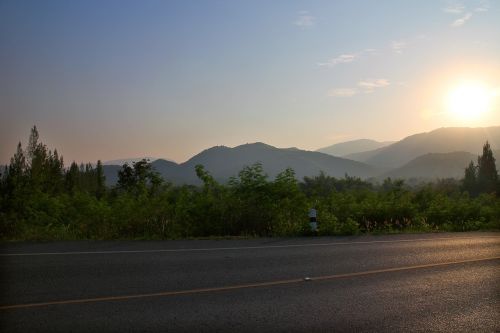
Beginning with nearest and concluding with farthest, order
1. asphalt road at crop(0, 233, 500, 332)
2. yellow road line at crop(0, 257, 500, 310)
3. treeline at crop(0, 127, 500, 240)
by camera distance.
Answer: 1. asphalt road at crop(0, 233, 500, 332)
2. yellow road line at crop(0, 257, 500, 310)
3. treeline at crop(0, 127, 500, 240)

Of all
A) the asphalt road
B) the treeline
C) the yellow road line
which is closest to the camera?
the asphalt road

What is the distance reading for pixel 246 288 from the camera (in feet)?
25.9

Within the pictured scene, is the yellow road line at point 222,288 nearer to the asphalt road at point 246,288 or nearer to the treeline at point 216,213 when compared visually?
the asphalt road at point 246,288

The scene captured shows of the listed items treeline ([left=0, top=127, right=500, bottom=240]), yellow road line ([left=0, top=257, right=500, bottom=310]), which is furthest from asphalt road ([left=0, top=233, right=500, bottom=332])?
treeline ([left=0, top=127, right=500, bottom=240])

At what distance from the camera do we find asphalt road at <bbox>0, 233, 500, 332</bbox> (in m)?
6.06

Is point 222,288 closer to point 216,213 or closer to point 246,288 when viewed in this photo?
point 246,288

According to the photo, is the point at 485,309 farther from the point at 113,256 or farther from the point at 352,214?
the point at 352,214

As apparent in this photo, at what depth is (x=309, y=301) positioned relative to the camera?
23.4 feet

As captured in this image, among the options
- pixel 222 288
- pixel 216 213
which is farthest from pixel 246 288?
pixel 216 213

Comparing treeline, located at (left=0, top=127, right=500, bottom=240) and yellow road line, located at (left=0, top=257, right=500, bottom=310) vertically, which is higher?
treeline, located at (left=0, top=127, right=500, bottom=240)

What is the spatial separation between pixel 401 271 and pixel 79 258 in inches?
274

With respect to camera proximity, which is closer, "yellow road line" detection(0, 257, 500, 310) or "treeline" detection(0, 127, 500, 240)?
"yellow road line" detection(0, 257, 500, 310)

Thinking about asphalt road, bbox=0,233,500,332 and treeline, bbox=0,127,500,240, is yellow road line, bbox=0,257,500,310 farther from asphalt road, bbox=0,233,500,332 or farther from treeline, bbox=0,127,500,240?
treeline, bbox=0,127,500,240

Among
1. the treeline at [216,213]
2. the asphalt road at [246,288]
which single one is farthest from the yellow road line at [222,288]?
the treeline at [216,213]
